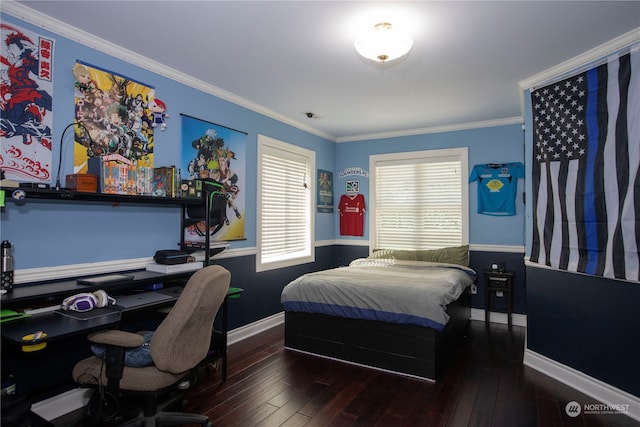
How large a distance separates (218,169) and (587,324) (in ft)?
11.3

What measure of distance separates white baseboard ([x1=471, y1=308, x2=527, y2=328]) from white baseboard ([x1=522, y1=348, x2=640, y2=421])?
50.2 inches

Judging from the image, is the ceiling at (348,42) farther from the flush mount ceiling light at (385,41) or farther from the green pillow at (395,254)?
the green pillow at (395,254)

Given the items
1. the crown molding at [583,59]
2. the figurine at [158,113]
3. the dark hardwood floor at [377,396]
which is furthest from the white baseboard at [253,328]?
the crown molding at [583,59]

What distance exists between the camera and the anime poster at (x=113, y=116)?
8.59 feet

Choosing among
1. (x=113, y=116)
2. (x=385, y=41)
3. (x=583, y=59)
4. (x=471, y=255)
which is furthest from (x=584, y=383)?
(x=113, y=116)

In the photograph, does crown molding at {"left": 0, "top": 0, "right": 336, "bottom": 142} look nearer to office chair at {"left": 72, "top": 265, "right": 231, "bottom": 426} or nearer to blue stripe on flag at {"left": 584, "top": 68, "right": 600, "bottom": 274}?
office chair at {"left": 72, "top": 265, "right": 231, "bottom": 426}

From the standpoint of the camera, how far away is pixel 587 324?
9.30ft

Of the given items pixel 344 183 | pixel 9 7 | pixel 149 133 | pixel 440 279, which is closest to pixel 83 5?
pixel 9 7

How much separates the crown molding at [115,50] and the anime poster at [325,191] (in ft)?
4.94

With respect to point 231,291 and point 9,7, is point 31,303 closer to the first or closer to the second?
point 231,291

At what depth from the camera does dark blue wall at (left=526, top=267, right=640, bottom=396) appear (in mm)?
2545

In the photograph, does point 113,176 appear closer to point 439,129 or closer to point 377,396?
point 377,396

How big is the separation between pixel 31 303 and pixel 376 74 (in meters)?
3.06

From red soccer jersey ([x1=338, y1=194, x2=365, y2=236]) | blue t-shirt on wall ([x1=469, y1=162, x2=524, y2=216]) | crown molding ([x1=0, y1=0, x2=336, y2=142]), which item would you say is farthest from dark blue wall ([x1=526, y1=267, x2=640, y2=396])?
crown molding ([x1=0, y1=0, x2=336, y2=142])
